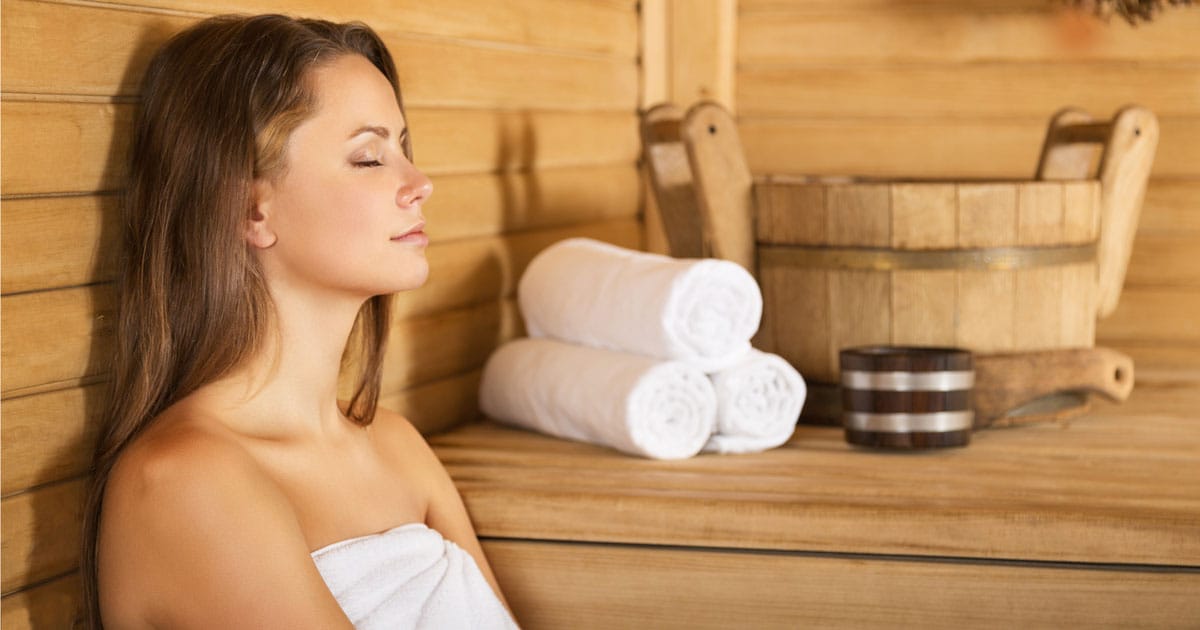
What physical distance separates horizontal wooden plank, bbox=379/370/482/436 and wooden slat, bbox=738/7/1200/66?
1131 mm

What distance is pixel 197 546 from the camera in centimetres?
120

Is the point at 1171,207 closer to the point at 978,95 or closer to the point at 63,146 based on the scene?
the point at 978,95

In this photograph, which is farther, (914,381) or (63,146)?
(914,381)

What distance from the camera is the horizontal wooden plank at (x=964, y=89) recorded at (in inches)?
110

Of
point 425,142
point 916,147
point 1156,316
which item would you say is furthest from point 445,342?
point 1156,316

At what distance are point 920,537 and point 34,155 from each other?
1.03 metres

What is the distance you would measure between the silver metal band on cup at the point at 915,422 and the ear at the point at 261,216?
93 cm

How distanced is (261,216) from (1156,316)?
6.90 ft

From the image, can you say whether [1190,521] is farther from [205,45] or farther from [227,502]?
[205,45]

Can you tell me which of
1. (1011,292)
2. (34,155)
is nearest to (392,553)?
(34,155)

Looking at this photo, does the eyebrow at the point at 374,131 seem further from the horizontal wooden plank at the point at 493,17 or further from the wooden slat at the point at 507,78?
the wooden slat at the point at 507,78

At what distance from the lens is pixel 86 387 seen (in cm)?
136

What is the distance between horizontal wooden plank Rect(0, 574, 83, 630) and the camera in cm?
127

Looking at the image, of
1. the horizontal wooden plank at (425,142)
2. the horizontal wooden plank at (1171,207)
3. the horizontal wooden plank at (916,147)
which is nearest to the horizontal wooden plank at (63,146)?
the horizontal wooden plank at (425,142)
